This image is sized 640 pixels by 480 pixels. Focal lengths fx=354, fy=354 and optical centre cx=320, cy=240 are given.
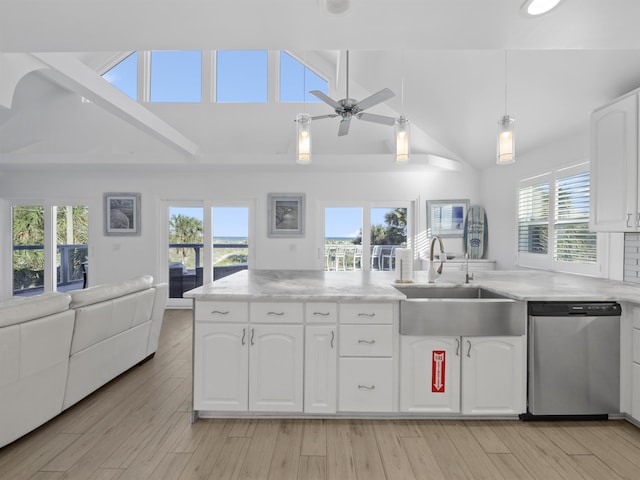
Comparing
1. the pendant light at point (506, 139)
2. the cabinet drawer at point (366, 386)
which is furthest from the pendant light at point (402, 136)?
the cabinet drawer at point (366, 386)

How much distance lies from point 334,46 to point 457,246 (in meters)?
4.41

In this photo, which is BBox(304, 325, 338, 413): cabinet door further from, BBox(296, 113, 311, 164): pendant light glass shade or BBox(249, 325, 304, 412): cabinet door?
BBox(296, 113, 311, 164): pendant light glass shade

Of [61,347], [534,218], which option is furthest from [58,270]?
[534,218]

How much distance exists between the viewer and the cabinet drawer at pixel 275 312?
2.28 meters

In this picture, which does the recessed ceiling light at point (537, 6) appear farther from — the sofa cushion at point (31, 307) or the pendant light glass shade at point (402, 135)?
the sofa cushion at point (31, 307)

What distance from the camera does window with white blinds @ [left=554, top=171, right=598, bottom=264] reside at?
345 centimetres

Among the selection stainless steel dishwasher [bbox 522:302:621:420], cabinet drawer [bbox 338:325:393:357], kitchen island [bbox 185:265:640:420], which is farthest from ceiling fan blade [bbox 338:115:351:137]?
stainless steel dishwasher [bbox 522:302:621:420]

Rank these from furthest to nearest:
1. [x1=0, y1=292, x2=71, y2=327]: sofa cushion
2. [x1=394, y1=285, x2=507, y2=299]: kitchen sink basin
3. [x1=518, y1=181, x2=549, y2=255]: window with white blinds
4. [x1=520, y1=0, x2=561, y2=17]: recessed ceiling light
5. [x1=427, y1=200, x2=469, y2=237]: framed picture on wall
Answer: [x1=427, y1=200, x2=469, y2=237]: framed picture on wall < [x1=518, y1=181, x2=549, y2=255]: window with white blinds < [x1=394, y1=285, x2=507, y2=299]: kitchen sink basin < [x1=0, y1=292, x2=71, y2=327]: sofa cushion < [x1=520, y1=0, x2=561, y2=17]: recessed ceiling light

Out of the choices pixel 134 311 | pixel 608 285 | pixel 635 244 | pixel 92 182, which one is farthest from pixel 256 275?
pixel 92 182

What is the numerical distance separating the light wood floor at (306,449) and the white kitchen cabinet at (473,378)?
12 cm

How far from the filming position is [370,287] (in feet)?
8.39

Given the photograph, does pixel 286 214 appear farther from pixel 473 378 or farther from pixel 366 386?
pixel 473 378

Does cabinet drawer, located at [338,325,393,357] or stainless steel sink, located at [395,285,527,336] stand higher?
stainless steel sink, located at [395,285,527,336]

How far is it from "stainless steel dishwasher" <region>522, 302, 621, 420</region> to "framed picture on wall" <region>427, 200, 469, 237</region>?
140 inches
